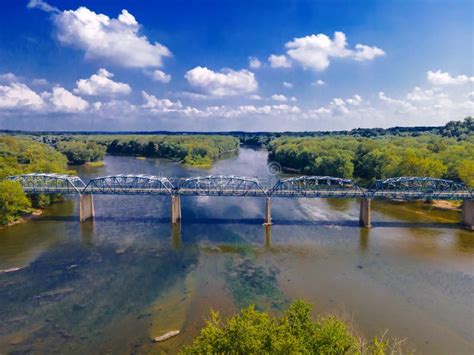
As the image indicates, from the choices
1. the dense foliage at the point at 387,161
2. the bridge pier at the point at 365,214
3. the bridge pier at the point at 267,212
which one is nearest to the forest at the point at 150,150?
the dense foliage at the point at 387,161

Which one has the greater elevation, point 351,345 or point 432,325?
point 351,345

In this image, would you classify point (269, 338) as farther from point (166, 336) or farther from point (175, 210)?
point (175, 210)

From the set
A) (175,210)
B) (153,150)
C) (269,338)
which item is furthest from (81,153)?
(269,338)

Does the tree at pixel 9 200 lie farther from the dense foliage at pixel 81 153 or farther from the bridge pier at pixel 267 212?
the dense foliage at pixel 81 153

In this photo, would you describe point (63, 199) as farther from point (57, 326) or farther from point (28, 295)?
point (57, 326)

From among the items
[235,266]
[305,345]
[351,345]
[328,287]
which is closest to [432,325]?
[328,287]
